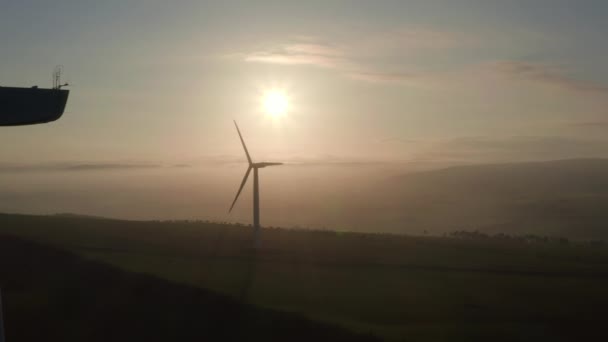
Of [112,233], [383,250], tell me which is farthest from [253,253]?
[112,233]

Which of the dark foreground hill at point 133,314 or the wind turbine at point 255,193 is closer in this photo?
the dark foreground hill at point 133,314

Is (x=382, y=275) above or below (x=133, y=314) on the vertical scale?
above

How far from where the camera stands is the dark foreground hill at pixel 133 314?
17969 millimetres

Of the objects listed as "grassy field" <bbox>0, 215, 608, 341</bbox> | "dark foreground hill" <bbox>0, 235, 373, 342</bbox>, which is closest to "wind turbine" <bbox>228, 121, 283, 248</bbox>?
"grassy field" <bbox>0, 215, 608, 341</bbox>

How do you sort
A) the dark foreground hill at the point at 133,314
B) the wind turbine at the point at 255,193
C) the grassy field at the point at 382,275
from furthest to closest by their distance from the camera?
the wind turbine at the point at 255,193
the grassy field at the point at 382,275
the dark foreground hill at the point at 133,314

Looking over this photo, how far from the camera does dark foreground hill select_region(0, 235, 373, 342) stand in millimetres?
17969

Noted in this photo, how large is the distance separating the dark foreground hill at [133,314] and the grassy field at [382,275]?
180 cm

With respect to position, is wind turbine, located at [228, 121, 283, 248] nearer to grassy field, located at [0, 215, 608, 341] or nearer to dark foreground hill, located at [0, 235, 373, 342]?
grassy field, located at [0, 215, 608, 341]

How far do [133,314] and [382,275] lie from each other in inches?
592

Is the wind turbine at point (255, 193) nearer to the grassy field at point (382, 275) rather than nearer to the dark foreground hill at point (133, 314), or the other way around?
the grassy field at point (382, 275)

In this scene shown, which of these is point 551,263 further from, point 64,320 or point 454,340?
point 64,320

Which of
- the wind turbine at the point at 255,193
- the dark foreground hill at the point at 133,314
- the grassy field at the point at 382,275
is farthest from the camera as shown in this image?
the wind turbine at the point at 255,193

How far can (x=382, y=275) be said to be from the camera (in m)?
31.5

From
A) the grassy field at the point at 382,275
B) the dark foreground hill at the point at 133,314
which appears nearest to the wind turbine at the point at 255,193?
the grassy field at the point at 382,275
